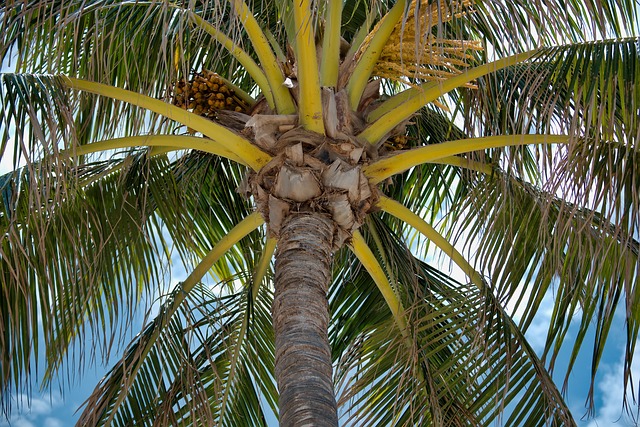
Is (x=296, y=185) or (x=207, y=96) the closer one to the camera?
(x=296, y=185)

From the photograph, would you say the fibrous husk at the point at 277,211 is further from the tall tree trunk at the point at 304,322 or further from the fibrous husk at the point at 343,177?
the fibrous husk at the point at 343,177

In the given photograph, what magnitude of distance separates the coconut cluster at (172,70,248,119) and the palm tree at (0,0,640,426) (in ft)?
0.05

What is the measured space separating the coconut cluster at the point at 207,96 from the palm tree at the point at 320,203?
0.05 ft

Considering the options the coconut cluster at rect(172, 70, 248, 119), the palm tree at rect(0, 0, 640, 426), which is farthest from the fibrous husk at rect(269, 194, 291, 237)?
the coconut cluster at rect(172, 70, 248, 119)

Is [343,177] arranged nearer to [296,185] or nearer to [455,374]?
[296,185]

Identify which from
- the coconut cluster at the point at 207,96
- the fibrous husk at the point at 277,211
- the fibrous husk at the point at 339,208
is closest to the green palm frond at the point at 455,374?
the fibrous husk at the point at 339,208

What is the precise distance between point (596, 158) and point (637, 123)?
243mm

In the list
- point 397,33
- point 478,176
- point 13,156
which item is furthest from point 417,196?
point 13,156

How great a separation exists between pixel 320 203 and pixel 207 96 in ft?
3.25

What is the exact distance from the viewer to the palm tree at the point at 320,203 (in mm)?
3971

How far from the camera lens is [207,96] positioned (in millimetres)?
4805

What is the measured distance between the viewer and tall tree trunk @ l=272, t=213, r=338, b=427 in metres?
3.34

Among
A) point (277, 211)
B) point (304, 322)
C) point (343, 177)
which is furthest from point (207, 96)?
point (304, 322)

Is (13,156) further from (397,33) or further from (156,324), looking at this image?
(397,33)
